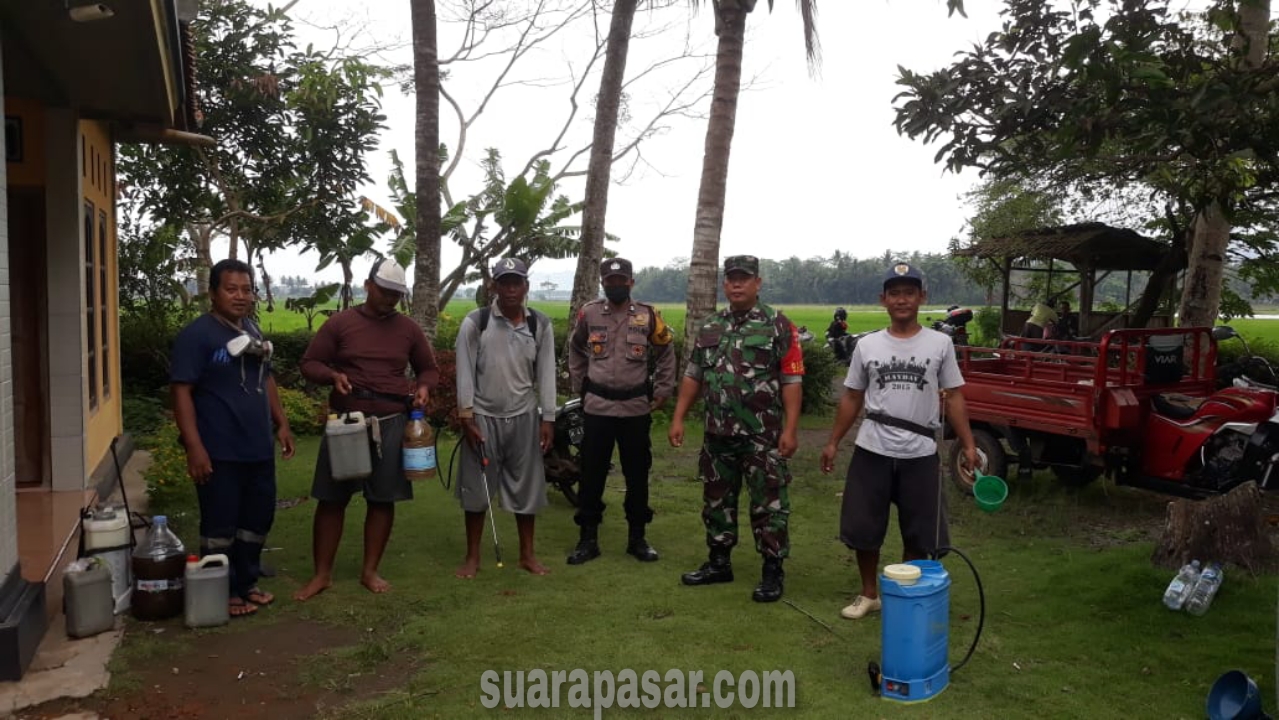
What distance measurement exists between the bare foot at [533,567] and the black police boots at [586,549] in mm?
224

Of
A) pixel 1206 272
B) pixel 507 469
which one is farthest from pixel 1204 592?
pixel 1206 272

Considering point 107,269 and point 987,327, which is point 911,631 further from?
point 987,327

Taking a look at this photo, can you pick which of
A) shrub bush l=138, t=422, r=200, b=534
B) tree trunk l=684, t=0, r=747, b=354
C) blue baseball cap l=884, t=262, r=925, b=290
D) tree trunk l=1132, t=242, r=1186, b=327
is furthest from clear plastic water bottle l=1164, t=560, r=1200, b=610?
tree trunk l=1132, t=242, r=1186, b=327

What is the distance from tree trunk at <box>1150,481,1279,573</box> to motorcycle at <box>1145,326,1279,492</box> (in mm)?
1065

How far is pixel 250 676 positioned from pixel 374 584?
1.23m

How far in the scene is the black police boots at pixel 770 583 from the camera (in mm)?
5316

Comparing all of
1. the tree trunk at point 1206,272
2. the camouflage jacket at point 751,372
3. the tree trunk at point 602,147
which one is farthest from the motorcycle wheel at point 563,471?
the tree trunk at point 1206,272

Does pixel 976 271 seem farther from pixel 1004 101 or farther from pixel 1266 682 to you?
pixel 1266 682

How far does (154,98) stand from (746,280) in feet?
14.9

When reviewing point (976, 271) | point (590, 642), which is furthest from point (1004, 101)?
point (976, 271)

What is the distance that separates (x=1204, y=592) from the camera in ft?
16.6

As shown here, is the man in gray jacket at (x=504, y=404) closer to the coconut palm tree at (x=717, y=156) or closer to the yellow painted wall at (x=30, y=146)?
the yellow painted wall at (x=30, y=146)

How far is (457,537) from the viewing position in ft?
22.3

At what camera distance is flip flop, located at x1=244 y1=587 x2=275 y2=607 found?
204 inches
